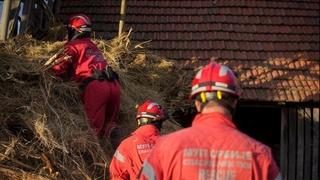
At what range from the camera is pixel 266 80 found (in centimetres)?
1033

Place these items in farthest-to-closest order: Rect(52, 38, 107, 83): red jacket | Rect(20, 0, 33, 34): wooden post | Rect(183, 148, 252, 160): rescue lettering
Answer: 1. Rect(20, 0, 33, 34): wooden post
2. Rect(52, 38, 107, 83): red jacket
3. Rect(183, 148, 252, 160): rescue lettering

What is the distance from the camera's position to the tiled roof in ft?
34.1

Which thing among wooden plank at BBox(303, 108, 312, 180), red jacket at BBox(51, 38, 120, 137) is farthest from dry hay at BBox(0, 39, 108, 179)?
wooden plank at BBox(303, 108, 312, 180)

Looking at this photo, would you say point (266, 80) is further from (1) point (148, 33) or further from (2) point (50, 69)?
(2) point (50, 69)

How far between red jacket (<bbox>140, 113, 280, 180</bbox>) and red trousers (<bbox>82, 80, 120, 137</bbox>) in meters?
2.97

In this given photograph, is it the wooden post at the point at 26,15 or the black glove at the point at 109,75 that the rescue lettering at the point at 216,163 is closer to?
the black glove at the point at 109,75

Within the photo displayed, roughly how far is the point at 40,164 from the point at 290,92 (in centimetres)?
599

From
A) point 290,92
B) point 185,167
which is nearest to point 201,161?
point 185,167

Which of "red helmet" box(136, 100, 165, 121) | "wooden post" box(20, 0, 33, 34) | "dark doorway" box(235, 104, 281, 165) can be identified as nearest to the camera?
"red helmet" box(136, 100, 165, 121)

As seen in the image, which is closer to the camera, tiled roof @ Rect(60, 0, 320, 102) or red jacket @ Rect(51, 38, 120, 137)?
red jacket @ Rect(51, 38, 120, 137)

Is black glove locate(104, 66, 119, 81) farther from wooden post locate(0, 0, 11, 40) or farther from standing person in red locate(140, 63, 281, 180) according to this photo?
standing person in red locate(140, 63, 281, 180)

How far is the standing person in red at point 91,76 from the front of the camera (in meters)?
5.86

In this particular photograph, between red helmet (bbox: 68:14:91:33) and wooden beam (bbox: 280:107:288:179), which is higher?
red helmet (bbox: 68:14:91:33)

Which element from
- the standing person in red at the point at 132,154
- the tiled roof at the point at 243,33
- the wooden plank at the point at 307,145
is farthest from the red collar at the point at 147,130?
the wooden plank at the point at 307,145
